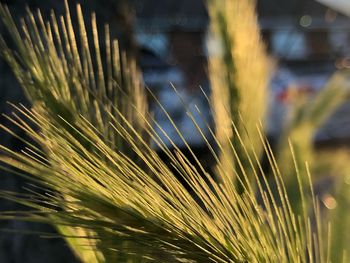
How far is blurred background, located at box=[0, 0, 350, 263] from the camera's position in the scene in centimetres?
201

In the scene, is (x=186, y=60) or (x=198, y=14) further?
(x=198, y=14)

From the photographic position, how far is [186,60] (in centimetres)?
773

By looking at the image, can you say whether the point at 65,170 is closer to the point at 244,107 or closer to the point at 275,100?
the point at 244,107

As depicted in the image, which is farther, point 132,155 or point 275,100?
point 275,100

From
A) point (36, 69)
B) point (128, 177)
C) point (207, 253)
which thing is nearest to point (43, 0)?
point (36, 69)

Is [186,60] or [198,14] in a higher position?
[198,14]

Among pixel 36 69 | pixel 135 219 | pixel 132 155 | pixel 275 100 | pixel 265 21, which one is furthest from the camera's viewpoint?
pixel 265 21

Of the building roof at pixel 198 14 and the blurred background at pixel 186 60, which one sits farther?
the building roof at pixel 198 14

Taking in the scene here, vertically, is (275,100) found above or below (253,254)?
above

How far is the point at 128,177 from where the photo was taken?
113 centimetres

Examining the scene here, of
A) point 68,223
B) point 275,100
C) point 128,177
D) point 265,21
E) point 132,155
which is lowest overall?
point 68,223

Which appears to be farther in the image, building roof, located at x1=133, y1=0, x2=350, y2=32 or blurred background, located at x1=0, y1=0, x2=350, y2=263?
building roof, located at x1=133, y1=0, x2=350, y2=32

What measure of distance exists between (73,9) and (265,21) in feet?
26.4

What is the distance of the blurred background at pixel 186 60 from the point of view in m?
2.01
